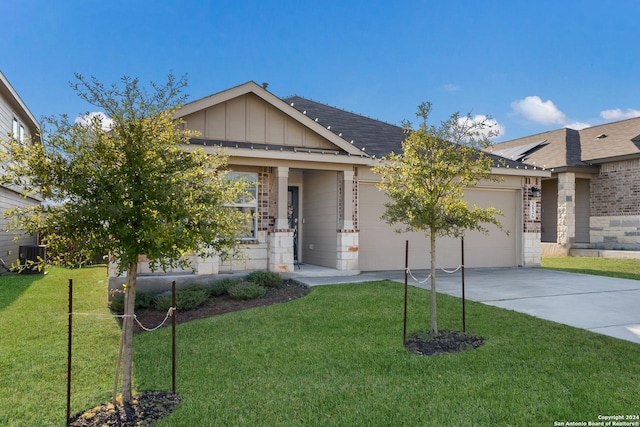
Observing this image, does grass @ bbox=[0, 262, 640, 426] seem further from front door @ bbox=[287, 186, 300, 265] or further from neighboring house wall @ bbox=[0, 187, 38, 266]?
neighboring house wall @ bbox=[0, 187, 38, 266]

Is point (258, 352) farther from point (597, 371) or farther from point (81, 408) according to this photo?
point (597, 371)

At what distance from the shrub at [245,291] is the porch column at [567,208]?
1468 cm

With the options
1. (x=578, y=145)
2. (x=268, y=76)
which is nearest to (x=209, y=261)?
(x=268, y=76)

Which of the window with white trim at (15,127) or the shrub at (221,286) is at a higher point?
the window with white trim at (15,127)

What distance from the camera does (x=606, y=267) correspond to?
1371 centimetres

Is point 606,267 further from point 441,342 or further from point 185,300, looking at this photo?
point 185,300

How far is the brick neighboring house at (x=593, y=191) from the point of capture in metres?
17.2

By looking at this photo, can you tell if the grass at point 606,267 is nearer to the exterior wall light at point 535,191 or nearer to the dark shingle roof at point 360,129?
the exterior wall light at point 535,191

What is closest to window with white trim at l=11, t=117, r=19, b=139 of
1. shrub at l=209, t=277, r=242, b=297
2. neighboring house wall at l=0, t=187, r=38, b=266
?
neighboring house wall at l=0, t=187, r=38, b=266

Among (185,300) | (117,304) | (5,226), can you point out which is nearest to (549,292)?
(185,300)

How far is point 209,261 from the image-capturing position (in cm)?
976

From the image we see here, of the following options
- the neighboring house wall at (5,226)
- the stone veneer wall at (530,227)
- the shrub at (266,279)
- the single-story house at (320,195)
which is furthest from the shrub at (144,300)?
the stone veneer wall at (530,227)

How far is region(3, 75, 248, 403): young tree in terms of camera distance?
136 inches

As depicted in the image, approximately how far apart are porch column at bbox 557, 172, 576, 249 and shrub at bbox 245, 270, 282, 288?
45.8ft
